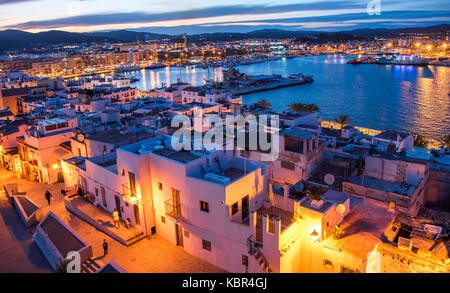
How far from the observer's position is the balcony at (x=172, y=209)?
7.29m

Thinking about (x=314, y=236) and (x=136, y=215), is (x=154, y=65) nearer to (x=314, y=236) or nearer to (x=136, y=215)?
(x=136, y=215)

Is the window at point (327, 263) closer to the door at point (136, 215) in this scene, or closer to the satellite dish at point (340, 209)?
the satellite dish at point (340, 209)

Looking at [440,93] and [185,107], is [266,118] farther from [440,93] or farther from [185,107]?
[440,93]

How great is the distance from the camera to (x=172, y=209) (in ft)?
24.4

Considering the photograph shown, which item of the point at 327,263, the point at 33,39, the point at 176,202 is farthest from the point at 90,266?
the point at 33,39

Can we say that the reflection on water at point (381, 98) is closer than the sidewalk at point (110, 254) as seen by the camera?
No

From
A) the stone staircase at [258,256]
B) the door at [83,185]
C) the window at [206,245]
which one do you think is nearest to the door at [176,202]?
the window at [206,245]

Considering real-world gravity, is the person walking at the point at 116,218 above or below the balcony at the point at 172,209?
below

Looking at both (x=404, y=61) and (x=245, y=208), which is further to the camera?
(x=404, y=61)

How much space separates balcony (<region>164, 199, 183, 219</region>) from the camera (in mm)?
7289

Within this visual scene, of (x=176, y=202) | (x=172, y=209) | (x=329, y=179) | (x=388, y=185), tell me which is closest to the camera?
(x=176, y=202)

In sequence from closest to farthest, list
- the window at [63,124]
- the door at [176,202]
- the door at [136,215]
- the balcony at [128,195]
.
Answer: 1. the door at [176,202]
2. the balcony at [128,195]
3. the door at [136,215]
4. the window at [63,124]

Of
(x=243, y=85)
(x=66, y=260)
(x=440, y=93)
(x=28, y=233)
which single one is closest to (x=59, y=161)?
(x=28, y=233)

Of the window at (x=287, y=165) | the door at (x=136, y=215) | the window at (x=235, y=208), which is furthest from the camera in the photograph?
the window at (x=287, y=165)
